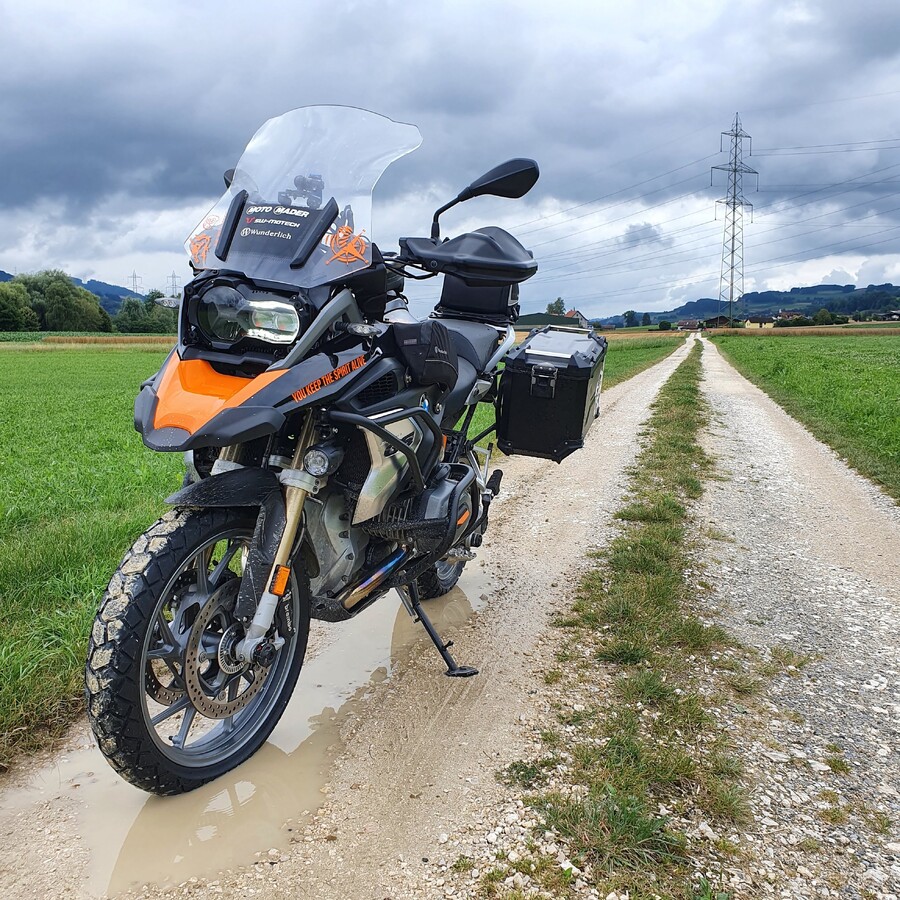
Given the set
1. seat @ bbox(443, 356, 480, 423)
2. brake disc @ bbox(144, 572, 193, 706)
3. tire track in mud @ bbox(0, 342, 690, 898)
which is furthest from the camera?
seat @ bbox(443, 356, 480, 423)

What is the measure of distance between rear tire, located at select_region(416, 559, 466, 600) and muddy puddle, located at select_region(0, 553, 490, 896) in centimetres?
95

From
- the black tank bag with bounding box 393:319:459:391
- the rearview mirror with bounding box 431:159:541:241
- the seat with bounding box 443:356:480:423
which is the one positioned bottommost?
the seat with bounding box 443:356:480:423

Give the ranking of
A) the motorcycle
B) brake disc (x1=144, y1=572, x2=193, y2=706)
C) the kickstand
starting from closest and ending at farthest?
the motorcycle
brake disc (x1=144, y1=572, x2=193, y2=706)
the kickstand

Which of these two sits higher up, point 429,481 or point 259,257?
point 259,257

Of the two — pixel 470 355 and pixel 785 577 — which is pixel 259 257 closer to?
pixel 470 355

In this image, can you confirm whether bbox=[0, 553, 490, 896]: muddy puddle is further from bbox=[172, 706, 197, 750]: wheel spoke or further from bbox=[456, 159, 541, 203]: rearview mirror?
bbox=[456, 159, 541, 203]: rearview mirror

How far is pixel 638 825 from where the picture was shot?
7.71 ft

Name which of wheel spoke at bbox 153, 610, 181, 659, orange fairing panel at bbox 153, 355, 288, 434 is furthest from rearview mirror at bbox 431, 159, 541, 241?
wheel spoke at bbox 153, 610, 181, 659

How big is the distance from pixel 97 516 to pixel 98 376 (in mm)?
24463

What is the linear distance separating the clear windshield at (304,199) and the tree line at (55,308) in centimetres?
7455

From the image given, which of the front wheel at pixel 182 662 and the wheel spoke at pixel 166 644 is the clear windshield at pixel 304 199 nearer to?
the front wheel at pixel 182 662

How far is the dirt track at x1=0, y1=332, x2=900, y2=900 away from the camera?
219 cm

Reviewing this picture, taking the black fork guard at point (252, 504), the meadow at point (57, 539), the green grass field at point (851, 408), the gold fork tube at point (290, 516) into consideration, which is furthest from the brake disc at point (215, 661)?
the green grass field at point (851, 408)

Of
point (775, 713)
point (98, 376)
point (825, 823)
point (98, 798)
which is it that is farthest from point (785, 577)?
point (98, 376)
